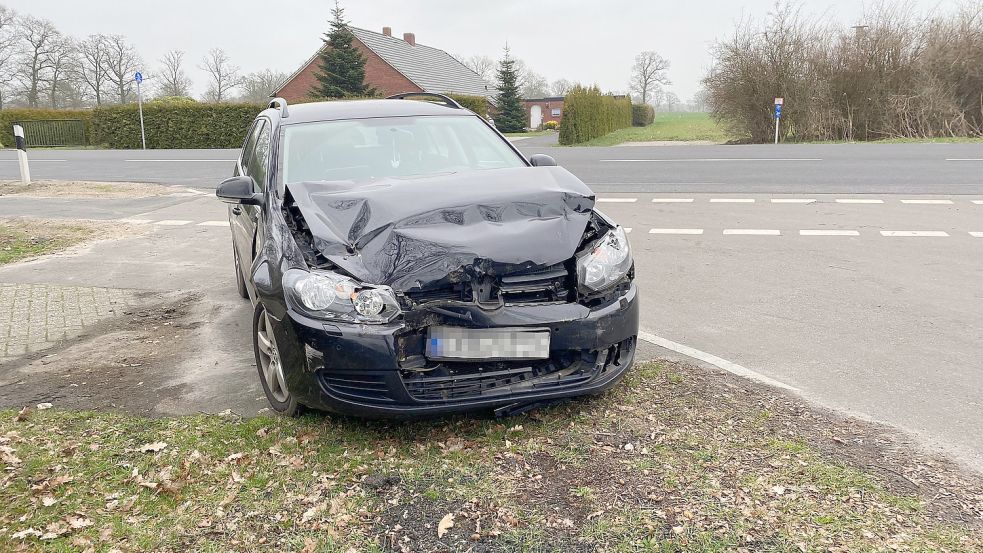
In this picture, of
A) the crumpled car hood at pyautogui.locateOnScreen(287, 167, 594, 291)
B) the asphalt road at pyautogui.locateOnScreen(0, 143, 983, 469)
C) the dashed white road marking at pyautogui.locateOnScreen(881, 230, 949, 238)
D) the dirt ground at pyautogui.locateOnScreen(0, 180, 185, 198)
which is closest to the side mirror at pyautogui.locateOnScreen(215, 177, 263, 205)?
the crumpled car hood at pyautogui.locateOnScreen(287, 167, 594, 291)

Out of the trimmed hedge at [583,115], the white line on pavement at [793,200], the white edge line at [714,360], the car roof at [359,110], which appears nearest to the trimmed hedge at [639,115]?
the trimmed hedge at [583,115]

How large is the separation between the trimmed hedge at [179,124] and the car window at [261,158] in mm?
30971

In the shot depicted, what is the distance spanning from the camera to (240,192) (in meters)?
4.42

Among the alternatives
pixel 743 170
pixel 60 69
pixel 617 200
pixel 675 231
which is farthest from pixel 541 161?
pixel 60 69

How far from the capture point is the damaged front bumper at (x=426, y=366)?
10.7 feet

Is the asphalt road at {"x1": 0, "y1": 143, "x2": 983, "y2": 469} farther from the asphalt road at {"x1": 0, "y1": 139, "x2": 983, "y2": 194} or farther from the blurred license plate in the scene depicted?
the blurred license plate

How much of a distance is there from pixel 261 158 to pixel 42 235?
6230mm

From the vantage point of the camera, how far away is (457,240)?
3.43 meters

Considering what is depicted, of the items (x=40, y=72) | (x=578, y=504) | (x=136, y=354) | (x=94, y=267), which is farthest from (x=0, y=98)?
(x=578, y=504)

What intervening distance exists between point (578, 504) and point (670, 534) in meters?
0.39

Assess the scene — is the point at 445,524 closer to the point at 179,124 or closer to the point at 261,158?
the point at 261,158

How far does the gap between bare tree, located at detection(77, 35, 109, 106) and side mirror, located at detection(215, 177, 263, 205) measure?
6442cm

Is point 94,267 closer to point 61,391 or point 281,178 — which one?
point 61,391

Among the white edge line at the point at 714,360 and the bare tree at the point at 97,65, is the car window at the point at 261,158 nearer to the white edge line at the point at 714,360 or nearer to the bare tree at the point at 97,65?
the white edge line at the point at 714,360
